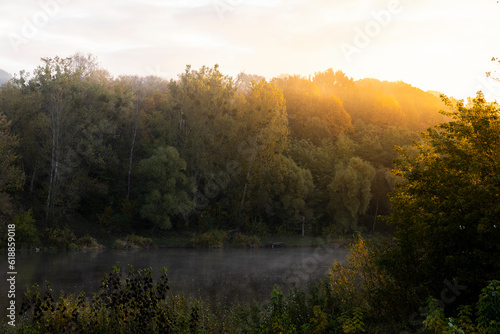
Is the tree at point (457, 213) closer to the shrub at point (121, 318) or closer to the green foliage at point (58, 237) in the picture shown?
the shrub at point (121, 318)

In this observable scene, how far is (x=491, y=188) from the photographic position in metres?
9.63

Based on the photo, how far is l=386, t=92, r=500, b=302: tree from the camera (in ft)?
31.4

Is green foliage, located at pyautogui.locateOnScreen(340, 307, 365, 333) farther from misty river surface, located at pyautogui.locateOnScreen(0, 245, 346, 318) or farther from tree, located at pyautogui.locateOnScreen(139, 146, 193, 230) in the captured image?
tree, located at pyautogui.locateOnScreen(139, 146, 193, 230)

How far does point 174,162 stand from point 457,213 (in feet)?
116

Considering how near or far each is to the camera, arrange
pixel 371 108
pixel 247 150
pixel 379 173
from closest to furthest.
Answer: pixel 247 150 < pixel 379 173 < pixel 371 108

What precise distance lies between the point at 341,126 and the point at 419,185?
56.3m

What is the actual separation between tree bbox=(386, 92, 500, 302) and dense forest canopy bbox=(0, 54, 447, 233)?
32431mm

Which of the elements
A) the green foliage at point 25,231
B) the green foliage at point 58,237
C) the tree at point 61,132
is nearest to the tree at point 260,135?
the tree at point 61,132

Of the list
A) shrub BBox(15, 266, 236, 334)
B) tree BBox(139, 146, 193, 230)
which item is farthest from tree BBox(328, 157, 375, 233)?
shrub BBox(15, 266, 236, 334)

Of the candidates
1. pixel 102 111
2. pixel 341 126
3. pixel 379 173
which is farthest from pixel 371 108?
pixel 102 111

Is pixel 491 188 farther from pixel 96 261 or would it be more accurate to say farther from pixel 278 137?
pixel 278 137

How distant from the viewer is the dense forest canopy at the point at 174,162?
41156mm

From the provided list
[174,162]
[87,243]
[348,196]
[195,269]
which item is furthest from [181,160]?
[348,196]

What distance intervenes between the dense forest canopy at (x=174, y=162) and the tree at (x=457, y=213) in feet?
106
